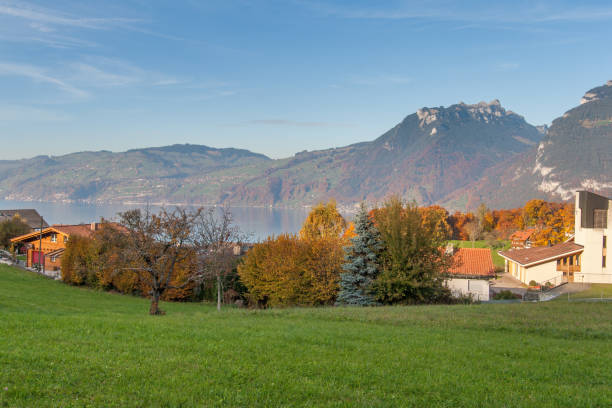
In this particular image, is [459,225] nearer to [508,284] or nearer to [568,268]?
[508,284]

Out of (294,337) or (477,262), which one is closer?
(294,337)

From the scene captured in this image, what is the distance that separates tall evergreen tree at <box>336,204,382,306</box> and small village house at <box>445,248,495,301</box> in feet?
31.2

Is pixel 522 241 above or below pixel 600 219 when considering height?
below

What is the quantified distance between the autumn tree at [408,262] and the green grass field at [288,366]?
39.6ft

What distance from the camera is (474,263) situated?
40.3m

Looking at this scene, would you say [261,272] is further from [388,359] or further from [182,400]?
[182,400]

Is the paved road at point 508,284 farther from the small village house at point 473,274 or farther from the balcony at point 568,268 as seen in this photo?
the small village house at point 473,274

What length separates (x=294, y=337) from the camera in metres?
10.7

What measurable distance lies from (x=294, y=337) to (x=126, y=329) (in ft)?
13.0

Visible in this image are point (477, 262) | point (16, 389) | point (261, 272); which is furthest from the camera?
point (477, 262)

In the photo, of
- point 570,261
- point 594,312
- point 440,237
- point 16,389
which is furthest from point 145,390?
point 570,261

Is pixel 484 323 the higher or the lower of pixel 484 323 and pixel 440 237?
the lower

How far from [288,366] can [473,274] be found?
32997 millimetres

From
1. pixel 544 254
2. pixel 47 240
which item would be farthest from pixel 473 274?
pixel 47 240
